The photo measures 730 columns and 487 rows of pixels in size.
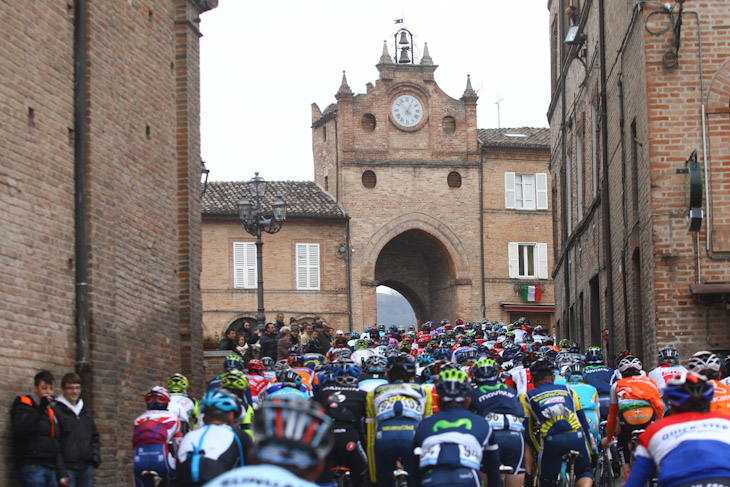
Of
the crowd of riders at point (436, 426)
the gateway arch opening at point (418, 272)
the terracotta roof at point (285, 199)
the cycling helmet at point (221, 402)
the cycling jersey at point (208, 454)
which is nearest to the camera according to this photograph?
the crowd of riders at point (436, 426)

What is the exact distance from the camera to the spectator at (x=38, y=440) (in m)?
13.5

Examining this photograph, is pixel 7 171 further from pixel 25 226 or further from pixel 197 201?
pixel 197 201

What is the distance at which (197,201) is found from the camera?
21.3 meters

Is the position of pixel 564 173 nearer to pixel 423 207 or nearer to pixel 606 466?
pixel 423 207

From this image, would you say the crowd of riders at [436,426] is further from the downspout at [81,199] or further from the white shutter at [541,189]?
the white shutter at [541,189]

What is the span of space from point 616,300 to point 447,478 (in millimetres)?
18057

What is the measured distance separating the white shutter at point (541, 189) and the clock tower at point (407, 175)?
9.65ft

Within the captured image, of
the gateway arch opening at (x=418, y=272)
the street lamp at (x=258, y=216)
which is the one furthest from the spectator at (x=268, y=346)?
the gateway arch opening at (x=418, y=272)

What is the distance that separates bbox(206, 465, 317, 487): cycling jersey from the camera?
5.11 m

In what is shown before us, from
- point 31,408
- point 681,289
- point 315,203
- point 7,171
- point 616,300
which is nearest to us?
point 31,408

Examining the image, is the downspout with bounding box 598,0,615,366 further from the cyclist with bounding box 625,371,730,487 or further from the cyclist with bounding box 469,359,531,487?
the cyclist with bounding box 625,371,730,487

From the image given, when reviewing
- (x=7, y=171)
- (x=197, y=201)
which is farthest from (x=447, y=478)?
(x=197, y=201)

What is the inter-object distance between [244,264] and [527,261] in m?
12.9

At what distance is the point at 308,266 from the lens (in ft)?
178
